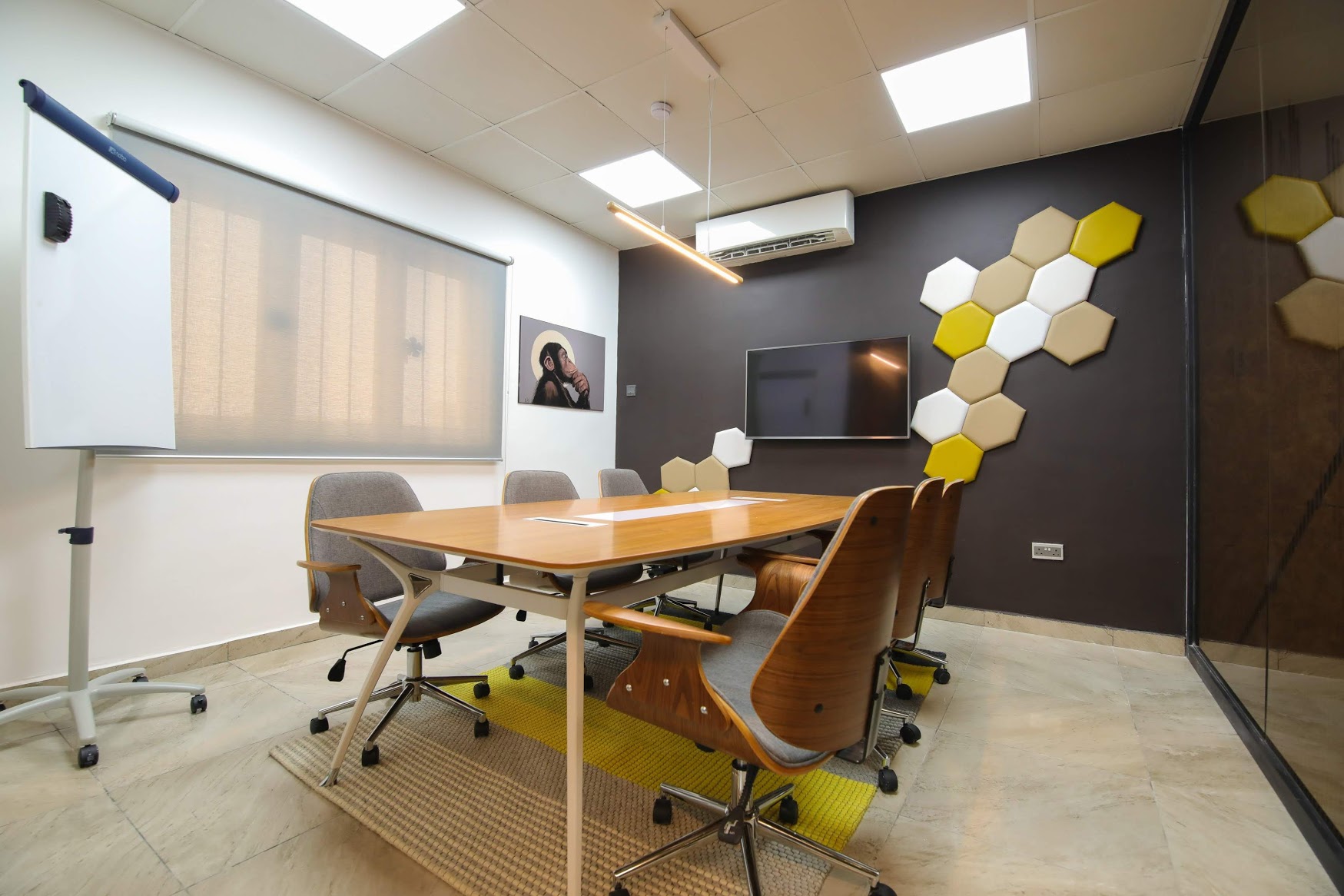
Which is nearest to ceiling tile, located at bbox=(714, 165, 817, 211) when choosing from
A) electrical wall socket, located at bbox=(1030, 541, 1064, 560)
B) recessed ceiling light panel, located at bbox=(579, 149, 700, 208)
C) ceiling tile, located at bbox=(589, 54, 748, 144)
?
recessed ceiling light panel, located at bbox=(579, 149, 700, 208)

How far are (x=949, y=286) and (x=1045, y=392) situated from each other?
3.26 feet

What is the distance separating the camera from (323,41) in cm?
287

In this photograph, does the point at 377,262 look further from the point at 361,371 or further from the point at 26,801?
the point at 26,801

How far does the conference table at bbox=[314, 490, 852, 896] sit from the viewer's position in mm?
1267

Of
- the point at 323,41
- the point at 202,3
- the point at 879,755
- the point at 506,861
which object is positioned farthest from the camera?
the point at 323,41

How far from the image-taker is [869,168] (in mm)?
4000

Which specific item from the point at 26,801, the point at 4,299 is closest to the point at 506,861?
the point at 26,801

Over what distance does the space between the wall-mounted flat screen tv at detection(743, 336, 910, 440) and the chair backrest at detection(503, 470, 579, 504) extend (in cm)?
208

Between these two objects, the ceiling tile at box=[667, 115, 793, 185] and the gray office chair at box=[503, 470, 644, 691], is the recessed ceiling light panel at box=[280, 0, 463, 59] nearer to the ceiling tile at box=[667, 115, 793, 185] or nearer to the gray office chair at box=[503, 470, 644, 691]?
the ceiling tile at box=[667, 115, 793, 185]

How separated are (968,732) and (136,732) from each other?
3.26 meters

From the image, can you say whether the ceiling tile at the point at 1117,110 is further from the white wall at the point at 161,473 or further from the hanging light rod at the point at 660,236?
the white wall at the point at 161,473

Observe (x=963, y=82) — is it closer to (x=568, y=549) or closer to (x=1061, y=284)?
(x=1061, y=284)

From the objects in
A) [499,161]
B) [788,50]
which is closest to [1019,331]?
[788,50]

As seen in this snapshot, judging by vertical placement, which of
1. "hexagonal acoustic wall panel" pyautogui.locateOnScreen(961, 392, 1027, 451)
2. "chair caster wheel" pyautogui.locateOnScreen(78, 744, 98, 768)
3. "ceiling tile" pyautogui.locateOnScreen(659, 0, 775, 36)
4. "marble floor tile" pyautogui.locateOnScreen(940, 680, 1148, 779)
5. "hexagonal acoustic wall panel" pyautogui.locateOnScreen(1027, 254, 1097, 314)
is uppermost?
"ceiling tile" pyautogui.locateOnScreen(659, 0, 775, 36)
